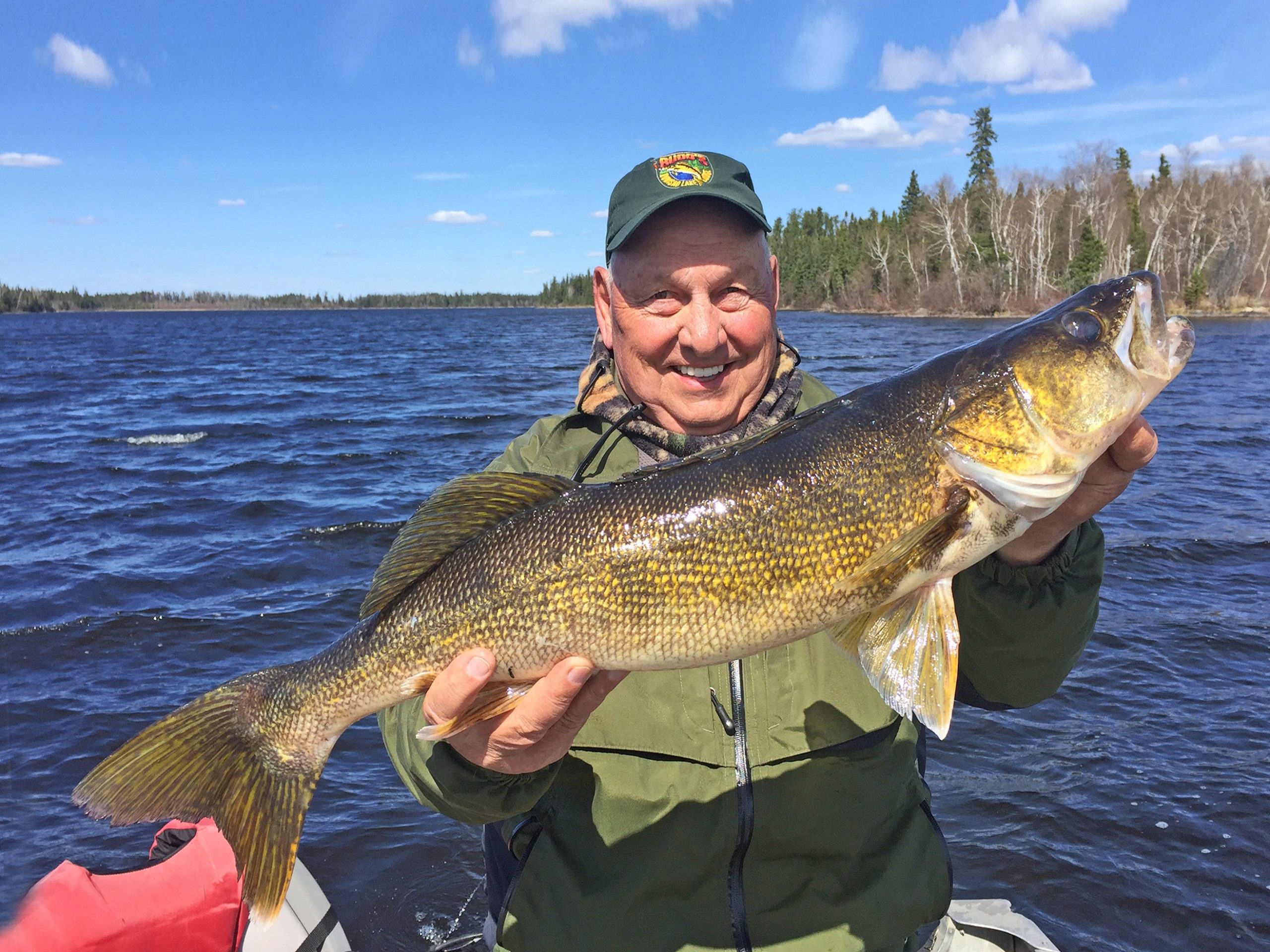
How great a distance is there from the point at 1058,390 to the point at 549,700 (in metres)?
1.74

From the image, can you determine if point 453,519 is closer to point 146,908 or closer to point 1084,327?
point 1084,327

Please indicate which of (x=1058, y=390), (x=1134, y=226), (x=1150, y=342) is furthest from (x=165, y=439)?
(x=1134, y=226)

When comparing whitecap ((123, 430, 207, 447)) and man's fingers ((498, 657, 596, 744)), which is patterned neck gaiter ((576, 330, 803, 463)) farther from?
whitecap ((123, 430, 207, 447))

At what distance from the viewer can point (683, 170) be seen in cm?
325

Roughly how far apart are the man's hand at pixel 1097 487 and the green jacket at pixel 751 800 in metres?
0.10

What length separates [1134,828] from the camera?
5836mm

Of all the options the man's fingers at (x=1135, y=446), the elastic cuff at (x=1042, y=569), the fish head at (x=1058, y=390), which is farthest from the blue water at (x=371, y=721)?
the fish head at (x=1058, y=390)

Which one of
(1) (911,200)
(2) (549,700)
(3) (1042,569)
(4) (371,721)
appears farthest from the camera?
(1) (911,200)

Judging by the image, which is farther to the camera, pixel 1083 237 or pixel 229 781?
pixel 1083 237

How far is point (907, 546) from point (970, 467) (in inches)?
12.8

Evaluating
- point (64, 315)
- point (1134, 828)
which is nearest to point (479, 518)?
point (1134, 828)

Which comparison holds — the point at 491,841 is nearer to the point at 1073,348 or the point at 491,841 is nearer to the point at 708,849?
the point at 708,849

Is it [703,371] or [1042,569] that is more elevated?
[703,371]

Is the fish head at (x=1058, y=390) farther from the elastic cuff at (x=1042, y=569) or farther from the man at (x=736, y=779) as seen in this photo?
the elastic cuff at (x=1042, y=569)
